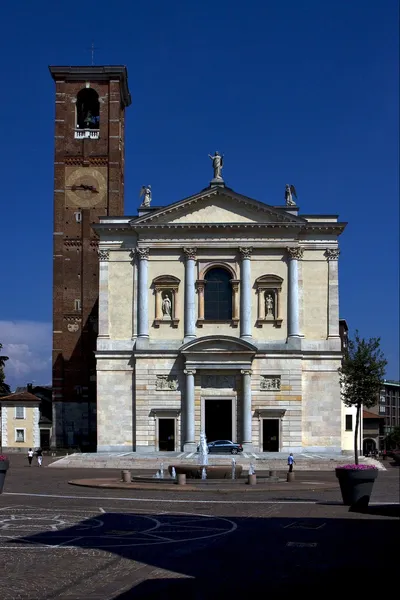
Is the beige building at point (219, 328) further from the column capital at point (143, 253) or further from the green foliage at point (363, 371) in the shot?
the green foliage at point (363, 371)

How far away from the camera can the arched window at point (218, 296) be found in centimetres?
5722

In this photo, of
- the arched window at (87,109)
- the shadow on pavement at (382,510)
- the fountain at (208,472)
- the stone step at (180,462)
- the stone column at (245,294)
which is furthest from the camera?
the arched window at (87,109)

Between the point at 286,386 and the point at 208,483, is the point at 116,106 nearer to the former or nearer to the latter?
the point at 286,386

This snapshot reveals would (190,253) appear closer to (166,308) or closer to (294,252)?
(166,308)

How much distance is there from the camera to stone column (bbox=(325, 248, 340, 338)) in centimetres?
5669

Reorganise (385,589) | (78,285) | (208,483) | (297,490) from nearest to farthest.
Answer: (385,589), (297,490), (208,483), (78,285)

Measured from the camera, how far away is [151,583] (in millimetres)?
12109

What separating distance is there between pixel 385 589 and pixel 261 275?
45.8 m

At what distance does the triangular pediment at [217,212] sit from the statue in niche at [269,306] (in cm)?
494

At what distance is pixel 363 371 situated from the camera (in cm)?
4356

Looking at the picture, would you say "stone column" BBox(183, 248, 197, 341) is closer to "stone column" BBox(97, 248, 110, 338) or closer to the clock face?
"stone column" BBox(97, 248, 110, 338)

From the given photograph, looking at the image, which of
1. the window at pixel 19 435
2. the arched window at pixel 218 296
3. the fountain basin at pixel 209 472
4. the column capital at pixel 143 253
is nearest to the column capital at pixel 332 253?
the arched window at pixel 218 296

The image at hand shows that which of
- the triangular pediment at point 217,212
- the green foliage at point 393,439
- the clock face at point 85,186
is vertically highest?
the clock face at point 85,186

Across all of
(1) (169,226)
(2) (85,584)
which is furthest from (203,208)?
(2) (85,584)
